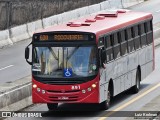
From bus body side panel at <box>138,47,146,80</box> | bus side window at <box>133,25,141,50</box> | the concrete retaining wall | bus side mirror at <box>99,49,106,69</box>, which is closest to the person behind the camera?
bus side mirror at <box>99,49,106,69</box>

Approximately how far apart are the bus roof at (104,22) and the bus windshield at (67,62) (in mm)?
659

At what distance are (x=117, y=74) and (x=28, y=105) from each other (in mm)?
3121

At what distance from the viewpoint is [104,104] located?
2183cm

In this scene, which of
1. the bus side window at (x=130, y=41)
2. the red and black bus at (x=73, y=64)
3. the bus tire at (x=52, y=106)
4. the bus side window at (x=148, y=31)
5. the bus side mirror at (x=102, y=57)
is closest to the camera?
the red and black bus at (x=73, y=64)

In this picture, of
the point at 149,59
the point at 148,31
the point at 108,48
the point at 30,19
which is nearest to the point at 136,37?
the point at 148,31

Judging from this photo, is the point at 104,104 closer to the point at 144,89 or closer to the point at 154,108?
the point at 154,108

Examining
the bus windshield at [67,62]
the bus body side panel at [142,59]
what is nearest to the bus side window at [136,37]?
the bus body side panel at [142,59]

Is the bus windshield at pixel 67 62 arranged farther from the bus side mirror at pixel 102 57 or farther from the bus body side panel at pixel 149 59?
the bus body side panel at pixel 149 59

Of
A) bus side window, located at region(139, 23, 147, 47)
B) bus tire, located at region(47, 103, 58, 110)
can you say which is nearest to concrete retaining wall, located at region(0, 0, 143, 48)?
bus side window, located at region(139, 23, 147, 47)

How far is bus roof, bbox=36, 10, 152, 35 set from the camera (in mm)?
21388

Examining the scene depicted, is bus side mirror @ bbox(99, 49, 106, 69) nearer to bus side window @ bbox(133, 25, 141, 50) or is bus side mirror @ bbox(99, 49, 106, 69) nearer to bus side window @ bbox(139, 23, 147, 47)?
bus side window @ bbox(133, 25, 141, 50)

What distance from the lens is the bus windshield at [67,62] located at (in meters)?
20.6

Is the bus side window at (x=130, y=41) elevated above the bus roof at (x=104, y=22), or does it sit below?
below

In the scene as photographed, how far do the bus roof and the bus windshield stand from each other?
0.66 meters
